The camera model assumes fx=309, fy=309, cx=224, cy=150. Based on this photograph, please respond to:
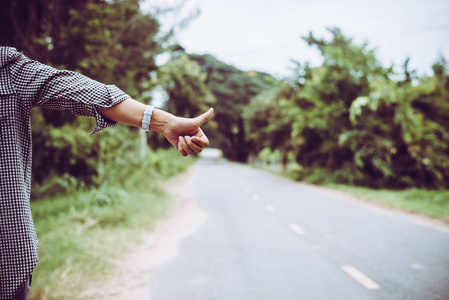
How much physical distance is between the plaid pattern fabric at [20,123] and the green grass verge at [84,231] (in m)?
2.06

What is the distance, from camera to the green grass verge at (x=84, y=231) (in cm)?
329

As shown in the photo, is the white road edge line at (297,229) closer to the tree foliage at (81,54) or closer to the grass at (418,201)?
the grass at (418,201)

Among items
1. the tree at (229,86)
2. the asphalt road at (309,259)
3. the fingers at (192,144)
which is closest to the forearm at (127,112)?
the fingers at (192,144)

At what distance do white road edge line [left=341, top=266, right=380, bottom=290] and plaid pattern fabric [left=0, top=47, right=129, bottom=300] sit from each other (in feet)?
11.1

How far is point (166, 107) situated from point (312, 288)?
58.3 ft

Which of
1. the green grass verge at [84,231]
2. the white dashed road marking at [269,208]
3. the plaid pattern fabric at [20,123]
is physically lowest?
the green grass verge at [84,231]

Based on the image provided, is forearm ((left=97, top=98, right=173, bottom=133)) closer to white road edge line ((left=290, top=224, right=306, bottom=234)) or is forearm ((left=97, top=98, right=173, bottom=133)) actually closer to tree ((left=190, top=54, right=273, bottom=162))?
white road edge line ((left=290, top=224, right=306, bottom=234))

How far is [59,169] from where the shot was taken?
7258mm

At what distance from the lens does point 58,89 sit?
1.32 metres

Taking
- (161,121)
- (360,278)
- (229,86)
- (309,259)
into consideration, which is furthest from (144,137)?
(229,86)

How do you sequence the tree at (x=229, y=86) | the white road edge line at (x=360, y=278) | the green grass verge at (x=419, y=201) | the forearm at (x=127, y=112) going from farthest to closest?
the tree at (x=229, y=86)
the green grass verge at (x=419, y=201)
the white road edge line at (x=360, y=278)
the forearm at (x=127, y=112)

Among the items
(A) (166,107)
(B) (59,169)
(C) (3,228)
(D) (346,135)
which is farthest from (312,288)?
(A) (166,107)

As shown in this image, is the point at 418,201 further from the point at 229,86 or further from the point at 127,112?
the point at 229,86

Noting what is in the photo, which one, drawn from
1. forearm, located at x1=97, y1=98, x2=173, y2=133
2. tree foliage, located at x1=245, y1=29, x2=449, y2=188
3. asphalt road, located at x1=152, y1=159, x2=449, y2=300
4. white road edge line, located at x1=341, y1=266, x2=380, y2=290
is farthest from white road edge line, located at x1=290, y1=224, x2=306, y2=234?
tree foliage, located at x1=245, y1=29, x2=449, y2=188
